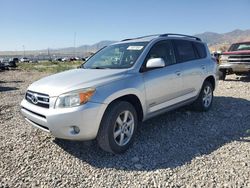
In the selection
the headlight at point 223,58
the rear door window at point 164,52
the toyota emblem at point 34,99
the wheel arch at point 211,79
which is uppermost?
the rear door window at point 164,52

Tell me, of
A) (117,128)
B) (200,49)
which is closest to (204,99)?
(200,49)

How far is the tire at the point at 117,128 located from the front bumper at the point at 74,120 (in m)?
0.13

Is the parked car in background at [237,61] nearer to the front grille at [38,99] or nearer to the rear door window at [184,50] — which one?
the rear door window at [184,50]

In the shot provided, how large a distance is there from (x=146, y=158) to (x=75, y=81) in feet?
5.20

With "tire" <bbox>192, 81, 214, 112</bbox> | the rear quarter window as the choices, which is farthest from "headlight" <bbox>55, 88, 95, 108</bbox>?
the rear quarter window

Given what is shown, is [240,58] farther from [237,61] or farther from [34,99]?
[34,99]

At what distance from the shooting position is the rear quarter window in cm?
610

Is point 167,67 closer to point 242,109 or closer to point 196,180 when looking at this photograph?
point 196,180

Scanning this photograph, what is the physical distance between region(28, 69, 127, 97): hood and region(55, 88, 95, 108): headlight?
0.08 m

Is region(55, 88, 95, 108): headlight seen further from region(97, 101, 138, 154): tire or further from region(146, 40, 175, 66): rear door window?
region(146, 40, 175, 66): rear door window

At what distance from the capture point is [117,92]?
380cm

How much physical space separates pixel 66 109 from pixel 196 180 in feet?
6.35

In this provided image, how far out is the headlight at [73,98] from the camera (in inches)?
139

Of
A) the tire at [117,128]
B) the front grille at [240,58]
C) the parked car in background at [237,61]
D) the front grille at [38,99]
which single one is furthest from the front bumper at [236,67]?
the front grille at [38,99]
